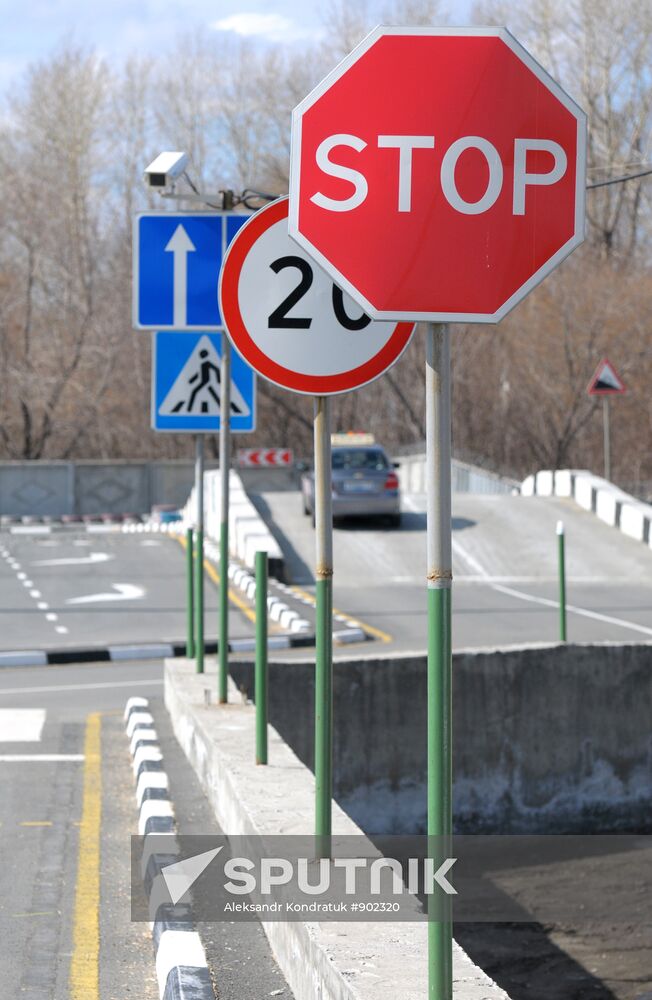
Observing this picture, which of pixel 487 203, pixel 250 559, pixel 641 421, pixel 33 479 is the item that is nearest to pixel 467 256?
pixel 487 203

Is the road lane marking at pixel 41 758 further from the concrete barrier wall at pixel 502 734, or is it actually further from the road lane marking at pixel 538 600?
the road lane marking at pixel 538 600

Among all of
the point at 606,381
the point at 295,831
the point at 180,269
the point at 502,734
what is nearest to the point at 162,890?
the point at 295,831

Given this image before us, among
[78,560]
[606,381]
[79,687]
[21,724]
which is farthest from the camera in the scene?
[606,381]

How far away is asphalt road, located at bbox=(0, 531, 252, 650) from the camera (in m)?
18.8

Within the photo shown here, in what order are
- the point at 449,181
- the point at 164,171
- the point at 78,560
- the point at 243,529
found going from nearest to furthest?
1. the point at 449,181
2. the point at 164,171
3. the point at 243,529
4. the point at 78,560

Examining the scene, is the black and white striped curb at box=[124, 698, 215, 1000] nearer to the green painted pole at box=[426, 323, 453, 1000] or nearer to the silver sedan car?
the green painted pole at box=[426, 323, 453, 1000]

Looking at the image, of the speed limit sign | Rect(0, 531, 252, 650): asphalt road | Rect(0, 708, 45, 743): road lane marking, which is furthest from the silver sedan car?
the speed limit sign

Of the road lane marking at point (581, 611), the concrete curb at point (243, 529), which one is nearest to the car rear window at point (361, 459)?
the concrete curb at point (243, 529)

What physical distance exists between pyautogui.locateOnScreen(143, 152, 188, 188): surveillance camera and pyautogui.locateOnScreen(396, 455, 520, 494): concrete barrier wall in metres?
26.7

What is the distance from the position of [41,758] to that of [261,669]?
3.38 metres

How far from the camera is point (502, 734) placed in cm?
1178

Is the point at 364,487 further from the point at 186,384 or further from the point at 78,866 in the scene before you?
the point at 78,866

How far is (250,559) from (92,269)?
41.7 m

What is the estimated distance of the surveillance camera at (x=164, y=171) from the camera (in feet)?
34.6
